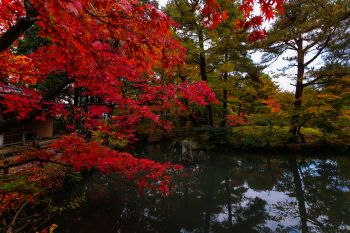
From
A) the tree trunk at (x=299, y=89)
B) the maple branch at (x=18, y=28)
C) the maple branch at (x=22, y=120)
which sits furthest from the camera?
the tree trunk at (x=299, y=89)

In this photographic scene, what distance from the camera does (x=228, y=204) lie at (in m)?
7.46

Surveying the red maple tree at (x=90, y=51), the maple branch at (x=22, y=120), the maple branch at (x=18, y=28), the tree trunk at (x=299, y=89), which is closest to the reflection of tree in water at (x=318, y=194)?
the tree trunk at (x=299, y=89)

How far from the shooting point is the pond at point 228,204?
5.92 m

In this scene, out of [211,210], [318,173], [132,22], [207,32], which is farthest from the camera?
[207,32]

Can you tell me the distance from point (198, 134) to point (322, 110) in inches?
311

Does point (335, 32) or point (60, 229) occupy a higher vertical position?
point (335, 32)

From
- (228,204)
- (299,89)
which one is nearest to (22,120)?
(228,204)

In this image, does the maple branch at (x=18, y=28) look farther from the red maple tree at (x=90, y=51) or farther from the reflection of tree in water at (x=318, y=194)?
the reflection of tree in water at (x=318, y=194)

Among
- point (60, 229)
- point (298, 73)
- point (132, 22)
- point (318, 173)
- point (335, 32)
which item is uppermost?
point (335, 32)

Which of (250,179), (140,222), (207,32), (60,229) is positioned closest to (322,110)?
(250,179)

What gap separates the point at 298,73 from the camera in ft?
44.4

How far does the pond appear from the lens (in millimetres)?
5922

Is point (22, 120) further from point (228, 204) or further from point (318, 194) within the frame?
point (318, 194)

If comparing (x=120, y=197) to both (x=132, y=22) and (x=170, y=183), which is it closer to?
(x=170, y=183)
